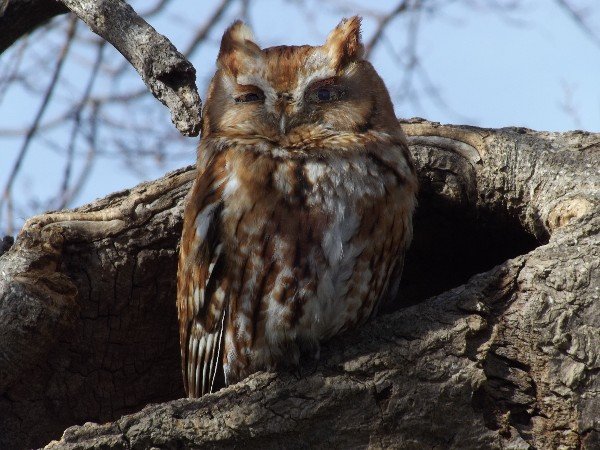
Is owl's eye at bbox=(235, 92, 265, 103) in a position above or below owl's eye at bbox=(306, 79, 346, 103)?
above

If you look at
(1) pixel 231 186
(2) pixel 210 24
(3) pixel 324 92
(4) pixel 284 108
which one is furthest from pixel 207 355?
(2) pixel 210 24

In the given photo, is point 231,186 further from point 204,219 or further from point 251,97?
point 251,97

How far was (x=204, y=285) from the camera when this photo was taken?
107 inches

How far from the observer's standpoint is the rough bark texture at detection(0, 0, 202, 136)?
276cm

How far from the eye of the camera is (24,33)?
3.32 meters

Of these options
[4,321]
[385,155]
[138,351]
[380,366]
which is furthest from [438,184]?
[4,321]

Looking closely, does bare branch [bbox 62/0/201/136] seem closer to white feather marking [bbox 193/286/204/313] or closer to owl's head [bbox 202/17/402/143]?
owl's head [bbox 202/17/402/143]

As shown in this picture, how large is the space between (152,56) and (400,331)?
1183 mm

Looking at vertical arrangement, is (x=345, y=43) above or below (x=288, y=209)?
above

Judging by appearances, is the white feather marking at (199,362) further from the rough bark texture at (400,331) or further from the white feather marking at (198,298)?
the rough bark texture at (400,331)

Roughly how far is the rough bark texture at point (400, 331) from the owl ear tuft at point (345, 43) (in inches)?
19.0

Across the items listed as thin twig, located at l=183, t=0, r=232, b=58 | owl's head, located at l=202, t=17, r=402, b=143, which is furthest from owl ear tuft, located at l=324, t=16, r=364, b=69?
thin twig, located at l=183, t=0, r=232, b=58

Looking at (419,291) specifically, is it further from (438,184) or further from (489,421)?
(489,421)

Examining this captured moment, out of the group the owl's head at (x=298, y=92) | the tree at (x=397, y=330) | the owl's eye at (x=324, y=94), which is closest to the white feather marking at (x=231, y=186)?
the owl's head at (x=298, y=92)
